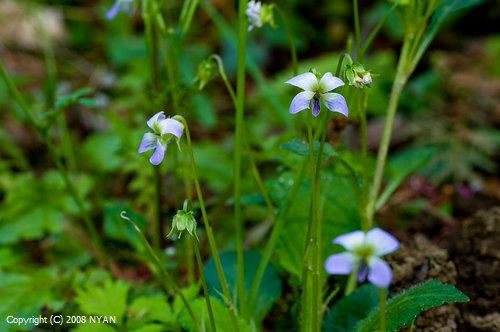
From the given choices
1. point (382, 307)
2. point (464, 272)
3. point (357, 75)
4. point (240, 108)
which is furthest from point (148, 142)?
point (464, 272)

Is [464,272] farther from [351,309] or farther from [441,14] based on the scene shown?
[441,14]

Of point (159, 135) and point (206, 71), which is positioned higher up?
point (206, 71)

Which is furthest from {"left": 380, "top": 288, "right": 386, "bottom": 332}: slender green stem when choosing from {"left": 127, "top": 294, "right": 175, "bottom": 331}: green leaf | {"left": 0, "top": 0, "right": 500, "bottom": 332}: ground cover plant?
{"left": 127, "top": 294, "right": 175, "bottom": 331}: green leaf

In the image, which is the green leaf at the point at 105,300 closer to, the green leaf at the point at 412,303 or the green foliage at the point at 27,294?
the green foliage at the point at 27,294

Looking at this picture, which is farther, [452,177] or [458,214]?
[452,177]

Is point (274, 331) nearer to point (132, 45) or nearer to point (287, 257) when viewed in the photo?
point (287, 257)

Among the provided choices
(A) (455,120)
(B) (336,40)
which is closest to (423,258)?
(A) (455,120)

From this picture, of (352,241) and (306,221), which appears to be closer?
(352,241)
